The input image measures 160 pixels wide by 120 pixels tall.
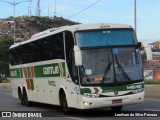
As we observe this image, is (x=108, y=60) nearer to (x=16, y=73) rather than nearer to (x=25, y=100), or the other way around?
(x=25, y=100)

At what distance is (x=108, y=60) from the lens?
16078 mm

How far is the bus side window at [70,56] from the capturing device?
647 inches

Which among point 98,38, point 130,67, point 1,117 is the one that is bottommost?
point 1,117

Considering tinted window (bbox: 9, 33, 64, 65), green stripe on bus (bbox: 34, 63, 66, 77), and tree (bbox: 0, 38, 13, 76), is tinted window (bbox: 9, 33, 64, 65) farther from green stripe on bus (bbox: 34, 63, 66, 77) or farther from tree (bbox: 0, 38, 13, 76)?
tree (bbox: 0, 38, 13, 76)

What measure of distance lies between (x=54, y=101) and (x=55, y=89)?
20.9 inches

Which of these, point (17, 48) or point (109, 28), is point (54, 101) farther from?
point (17, 48)

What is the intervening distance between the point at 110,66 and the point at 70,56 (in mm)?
1576

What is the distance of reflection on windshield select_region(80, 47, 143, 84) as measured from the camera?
1591 cm

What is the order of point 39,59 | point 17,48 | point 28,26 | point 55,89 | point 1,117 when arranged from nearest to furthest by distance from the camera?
1. point 1,117
2. point 55,89
3. point 39,59
4. point 17,48
5. point 28,26

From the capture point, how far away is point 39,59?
68.2 ft

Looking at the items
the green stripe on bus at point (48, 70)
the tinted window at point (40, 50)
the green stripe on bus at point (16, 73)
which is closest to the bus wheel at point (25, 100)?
the green stripe on bus at point (16, 73)

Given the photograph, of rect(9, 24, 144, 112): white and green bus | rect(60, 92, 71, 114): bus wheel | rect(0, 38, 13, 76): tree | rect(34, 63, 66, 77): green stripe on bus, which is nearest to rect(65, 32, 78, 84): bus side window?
rect(9, 24, 144, 112): white and green bus

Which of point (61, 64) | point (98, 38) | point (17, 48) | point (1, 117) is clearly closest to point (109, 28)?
point (98, 38)

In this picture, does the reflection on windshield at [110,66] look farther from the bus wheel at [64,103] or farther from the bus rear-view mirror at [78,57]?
the bus wheel at [64,103]
